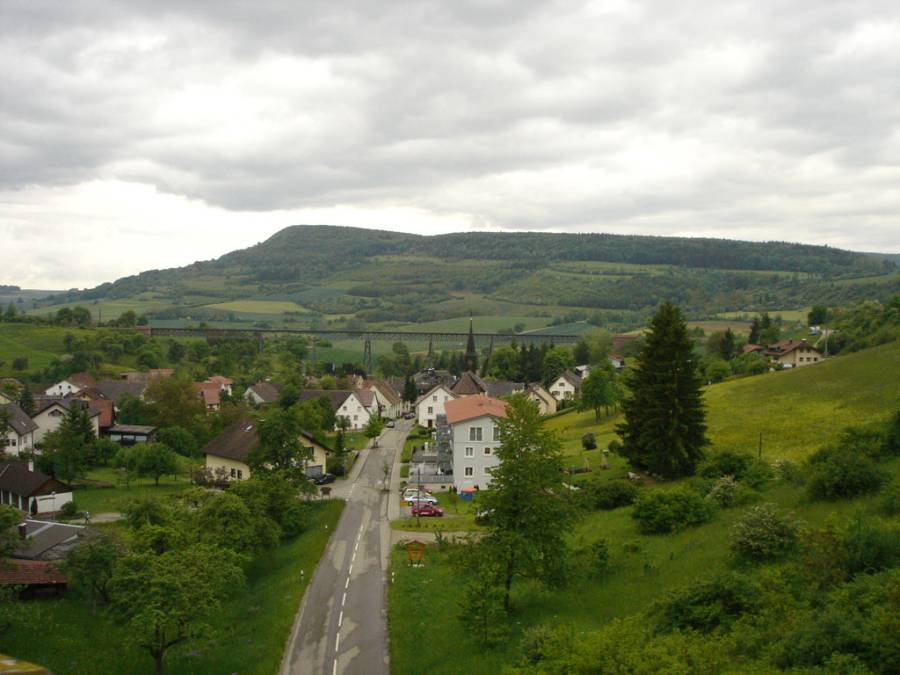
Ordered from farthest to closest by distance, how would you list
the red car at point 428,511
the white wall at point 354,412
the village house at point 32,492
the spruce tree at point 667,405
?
1. the white wall at point 354,412
2. the village house at point 32,492
3. the red car at point 428,511
4. the spruce tree at point 667,405

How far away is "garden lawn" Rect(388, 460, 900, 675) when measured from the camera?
70.1 feet

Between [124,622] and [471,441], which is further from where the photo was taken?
[471,441]

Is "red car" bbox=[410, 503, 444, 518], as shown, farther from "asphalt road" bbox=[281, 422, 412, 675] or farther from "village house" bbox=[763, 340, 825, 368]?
"village house" bbox=[763, 340, 825, 368]

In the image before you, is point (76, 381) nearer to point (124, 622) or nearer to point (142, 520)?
point (142, 520)

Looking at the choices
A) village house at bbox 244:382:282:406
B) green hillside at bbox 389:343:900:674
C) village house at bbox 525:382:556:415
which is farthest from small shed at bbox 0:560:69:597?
village house at bbox 244:382:282:406

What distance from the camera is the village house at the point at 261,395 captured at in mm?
89812

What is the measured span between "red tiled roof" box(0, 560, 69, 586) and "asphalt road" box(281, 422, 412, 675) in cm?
994

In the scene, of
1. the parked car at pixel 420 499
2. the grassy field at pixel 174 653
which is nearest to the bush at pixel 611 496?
the parked car at pixel 420 499

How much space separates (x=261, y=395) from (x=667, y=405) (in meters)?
64.0

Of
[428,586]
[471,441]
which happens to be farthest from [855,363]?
[428,586]

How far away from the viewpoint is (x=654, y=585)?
890 inches

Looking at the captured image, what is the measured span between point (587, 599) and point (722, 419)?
27.4 metres

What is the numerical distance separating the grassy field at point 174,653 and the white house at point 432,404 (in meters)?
47.9

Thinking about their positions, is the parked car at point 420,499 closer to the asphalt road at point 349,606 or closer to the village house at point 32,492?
the asphalt road at point 349,606
